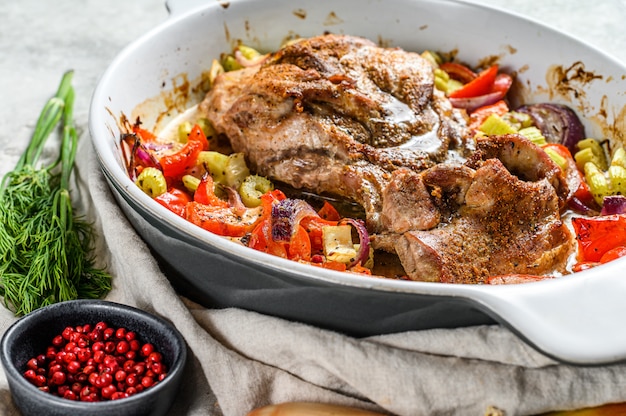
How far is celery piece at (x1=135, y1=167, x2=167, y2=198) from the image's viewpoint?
3794mm

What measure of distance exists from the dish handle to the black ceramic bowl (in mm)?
1231

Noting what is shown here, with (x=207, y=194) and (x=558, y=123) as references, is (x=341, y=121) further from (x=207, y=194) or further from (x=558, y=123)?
(x=558, y=123)

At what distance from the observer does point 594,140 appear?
175 inches

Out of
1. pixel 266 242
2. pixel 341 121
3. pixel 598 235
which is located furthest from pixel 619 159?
pixel 266 242

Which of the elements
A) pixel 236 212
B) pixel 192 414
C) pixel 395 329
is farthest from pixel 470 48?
pixel 192 414

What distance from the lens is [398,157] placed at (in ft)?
12.2

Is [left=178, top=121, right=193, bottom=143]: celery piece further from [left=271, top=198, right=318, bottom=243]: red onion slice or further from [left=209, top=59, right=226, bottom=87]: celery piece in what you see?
[left=271, top=198, right=318, bottom=243]: red onion slice

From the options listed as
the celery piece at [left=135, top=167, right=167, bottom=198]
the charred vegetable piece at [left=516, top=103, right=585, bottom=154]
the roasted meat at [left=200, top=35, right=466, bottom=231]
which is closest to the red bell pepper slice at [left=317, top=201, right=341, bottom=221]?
the roasted meat at [left=200, top=35, right=466, bottom=231]

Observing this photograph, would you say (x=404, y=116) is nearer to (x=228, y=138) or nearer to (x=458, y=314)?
(x=228, y=138)

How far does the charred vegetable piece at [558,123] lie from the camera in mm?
4469

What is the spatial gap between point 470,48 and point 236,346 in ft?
9.28

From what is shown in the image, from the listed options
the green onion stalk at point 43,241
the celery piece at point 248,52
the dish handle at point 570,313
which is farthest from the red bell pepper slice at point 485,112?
the green onion stalk at point 43,241

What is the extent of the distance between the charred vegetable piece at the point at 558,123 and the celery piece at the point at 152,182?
222cm

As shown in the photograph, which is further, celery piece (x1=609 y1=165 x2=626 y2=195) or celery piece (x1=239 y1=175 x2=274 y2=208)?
celery piece (x1=609 y1=165 x2=626 y2=195)
